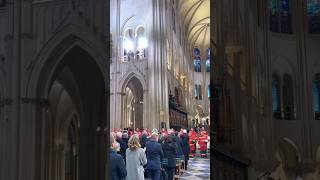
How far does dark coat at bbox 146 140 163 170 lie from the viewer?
6.38 m

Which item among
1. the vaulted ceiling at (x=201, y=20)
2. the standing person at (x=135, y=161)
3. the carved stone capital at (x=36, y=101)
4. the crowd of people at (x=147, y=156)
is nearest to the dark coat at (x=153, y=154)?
the crowd of people at (x=147, y=156)

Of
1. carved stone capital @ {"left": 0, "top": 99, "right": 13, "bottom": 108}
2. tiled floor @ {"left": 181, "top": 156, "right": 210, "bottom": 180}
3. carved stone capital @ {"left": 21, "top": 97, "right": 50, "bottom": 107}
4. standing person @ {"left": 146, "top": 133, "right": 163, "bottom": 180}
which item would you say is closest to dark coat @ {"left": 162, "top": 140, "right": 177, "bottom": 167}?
standing person @ {"left": 146, "top": 133, "right": 163, "bottom": 180}

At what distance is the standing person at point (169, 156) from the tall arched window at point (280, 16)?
6710 mm

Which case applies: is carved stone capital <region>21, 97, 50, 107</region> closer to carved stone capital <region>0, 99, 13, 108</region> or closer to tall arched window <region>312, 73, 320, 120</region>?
carved stone capital <region>0, 99, 13, 108</region>

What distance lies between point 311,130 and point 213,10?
0.34 m

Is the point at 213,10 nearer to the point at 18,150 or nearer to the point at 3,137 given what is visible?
the point at 18,150

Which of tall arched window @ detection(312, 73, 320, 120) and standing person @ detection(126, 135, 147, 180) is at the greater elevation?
tall arched window @ detection(312, 73, 320, 120)

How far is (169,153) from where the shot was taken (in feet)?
25.2

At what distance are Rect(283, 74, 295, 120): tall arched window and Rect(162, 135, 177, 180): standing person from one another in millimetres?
6704

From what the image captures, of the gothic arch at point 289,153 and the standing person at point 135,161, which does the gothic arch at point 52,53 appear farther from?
the gothic arch at point 289,153

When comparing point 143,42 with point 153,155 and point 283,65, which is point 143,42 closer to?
point 153,155

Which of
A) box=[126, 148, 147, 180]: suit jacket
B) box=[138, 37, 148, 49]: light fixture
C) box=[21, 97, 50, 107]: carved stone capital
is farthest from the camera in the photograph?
box=[138, 37, 148, 49]: light fixture

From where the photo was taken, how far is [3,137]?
12180 mm

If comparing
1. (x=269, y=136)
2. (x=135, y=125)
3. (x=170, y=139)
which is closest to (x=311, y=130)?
(x=269, y=136)
